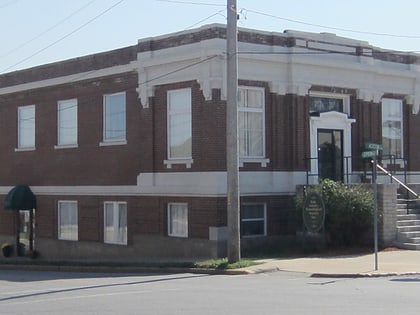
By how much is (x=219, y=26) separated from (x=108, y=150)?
7.37 meters

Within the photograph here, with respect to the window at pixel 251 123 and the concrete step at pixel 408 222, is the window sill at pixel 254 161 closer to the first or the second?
the window at pixel 251 123

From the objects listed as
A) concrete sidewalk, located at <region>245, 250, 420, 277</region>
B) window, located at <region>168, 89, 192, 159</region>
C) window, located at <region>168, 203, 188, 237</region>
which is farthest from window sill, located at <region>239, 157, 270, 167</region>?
concrete sidewalk, located at <region>245, 250, 420, 277</region>

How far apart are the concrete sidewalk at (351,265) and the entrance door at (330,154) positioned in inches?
205

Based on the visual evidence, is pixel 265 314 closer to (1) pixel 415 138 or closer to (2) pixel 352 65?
(2) pixel 352 65

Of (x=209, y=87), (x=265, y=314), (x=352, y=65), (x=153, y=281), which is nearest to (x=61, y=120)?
(x=209, y=87)

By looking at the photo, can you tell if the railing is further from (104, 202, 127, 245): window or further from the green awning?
the green awning

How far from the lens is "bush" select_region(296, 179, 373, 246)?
23.0m

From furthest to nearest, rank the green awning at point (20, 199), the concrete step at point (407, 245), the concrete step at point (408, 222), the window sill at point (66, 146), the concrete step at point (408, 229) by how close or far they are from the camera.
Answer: the green awning at point (20, 199) → the window sill at point (66, 146) → the concrete step at point (408, 222) → the concrete step at point (408, 229) → the concrete step at point (407, 245)

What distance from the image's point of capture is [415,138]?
29750 millimetres

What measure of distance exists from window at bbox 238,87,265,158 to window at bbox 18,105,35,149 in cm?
1165

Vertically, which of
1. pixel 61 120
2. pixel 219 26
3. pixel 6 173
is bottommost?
pixel 6 173

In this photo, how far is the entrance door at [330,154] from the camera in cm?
2708

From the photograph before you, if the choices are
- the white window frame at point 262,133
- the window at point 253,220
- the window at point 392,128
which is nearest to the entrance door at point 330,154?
the window at point 392,128

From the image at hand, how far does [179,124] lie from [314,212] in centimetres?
585
